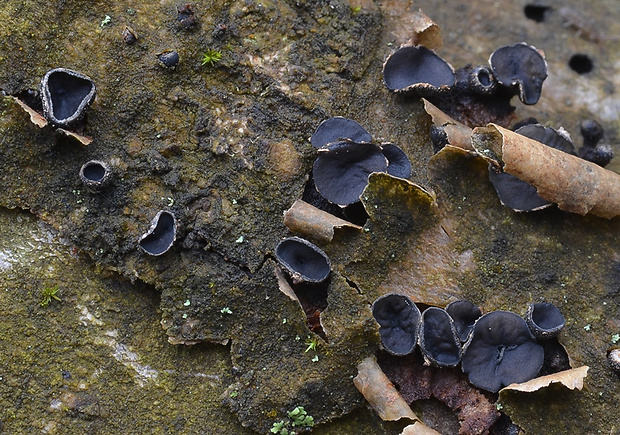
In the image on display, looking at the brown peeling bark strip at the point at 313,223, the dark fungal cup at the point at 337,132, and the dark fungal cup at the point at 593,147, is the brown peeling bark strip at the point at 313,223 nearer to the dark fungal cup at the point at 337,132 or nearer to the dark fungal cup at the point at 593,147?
the dark fungal cup at the point at 337,132

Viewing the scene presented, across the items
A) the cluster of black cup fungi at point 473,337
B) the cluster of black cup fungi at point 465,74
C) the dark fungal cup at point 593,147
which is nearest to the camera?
the cluster of black cup fungi at point 473,337

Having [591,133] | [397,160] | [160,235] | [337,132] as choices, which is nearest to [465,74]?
[397,160]

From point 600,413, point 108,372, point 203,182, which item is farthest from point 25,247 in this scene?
point 600,413

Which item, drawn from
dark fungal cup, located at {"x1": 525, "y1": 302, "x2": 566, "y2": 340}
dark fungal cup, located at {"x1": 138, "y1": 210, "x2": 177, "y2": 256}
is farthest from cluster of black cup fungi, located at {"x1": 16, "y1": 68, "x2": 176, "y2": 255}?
dark fungal cup, located at {"x1": 525, "y1": 302, "x2": 566, "y2": 340}

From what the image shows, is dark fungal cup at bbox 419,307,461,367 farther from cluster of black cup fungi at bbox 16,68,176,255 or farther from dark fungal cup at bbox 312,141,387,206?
cluster of black cup fungi at bbox 16,68,176,255

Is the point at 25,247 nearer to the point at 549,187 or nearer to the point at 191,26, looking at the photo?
the point at 191,26

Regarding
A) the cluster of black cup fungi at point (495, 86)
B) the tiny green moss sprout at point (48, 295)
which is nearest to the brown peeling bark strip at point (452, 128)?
the cluster of black cup fungi at point (495, 86)
